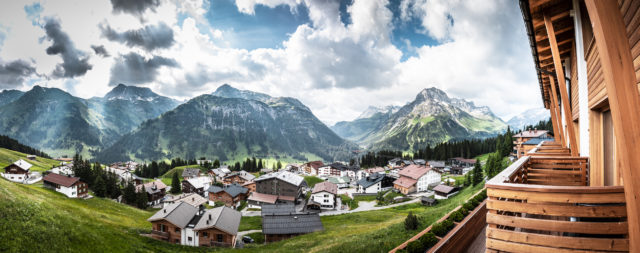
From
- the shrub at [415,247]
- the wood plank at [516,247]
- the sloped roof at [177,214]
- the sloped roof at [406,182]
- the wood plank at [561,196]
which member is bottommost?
the sloped roof at [406,182]

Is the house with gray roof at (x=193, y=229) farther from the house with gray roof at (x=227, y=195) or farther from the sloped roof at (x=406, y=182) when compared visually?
the sloped roof at (x=406, y=182)

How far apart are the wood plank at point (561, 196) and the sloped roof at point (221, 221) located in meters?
40.6

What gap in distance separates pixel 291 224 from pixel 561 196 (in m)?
42.9

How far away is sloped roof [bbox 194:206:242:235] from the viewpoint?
39031mm

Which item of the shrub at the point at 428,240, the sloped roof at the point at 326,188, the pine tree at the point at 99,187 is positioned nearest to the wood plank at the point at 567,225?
the shrub at the point at 428,240

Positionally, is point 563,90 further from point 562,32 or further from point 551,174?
point 551,174

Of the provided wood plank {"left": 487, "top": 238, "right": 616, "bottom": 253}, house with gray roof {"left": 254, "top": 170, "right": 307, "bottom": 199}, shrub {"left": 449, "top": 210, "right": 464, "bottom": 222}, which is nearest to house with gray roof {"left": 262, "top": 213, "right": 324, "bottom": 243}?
shrub {"left": 449, "top": 210, "right": 464, "bottom": 222}

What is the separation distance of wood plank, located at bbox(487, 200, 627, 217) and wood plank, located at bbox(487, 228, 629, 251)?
1.04 ft

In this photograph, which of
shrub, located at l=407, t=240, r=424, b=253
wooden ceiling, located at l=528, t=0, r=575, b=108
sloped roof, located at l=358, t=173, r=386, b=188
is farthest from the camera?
sloped roof, located at l=358, t=173, r=386, b=188

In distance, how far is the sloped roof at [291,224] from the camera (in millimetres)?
41281

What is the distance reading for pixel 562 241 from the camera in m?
3.70

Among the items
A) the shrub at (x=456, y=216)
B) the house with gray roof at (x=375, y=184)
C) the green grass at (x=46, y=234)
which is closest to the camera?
the shrub at (x=456, y=216)

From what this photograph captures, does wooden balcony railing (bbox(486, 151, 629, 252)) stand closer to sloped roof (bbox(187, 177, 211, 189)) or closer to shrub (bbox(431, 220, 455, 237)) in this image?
shrub (bbox(431, 220, 455, 237))

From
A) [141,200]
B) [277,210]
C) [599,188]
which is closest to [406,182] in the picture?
[277,210]
